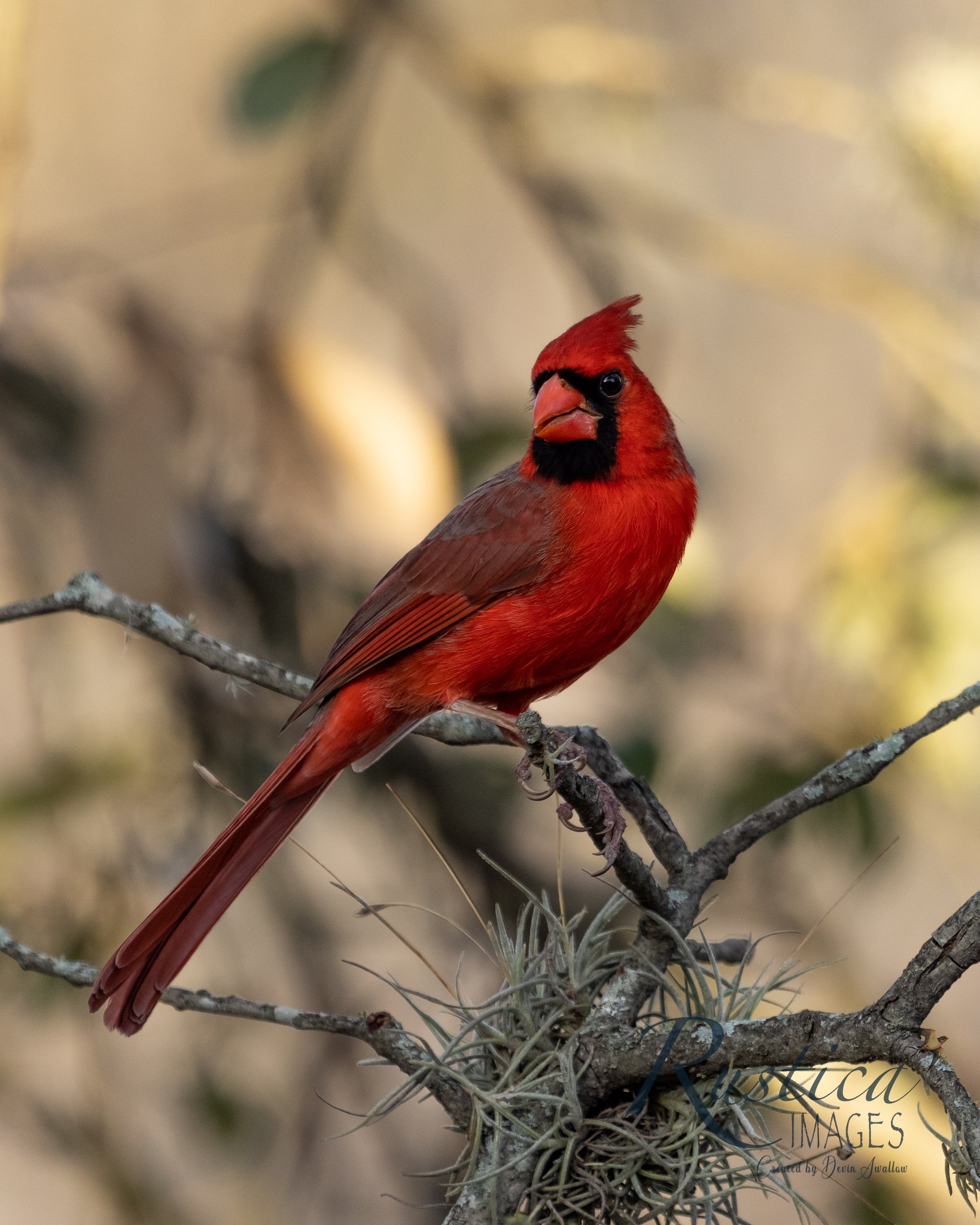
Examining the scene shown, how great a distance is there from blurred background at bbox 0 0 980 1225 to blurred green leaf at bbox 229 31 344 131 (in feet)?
0.04

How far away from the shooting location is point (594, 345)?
8.17 feet

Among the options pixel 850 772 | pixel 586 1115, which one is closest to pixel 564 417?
pixel 850 772

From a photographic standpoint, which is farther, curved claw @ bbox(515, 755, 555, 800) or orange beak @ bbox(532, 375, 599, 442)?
orange beak @ bbox(532, 375, 599, 442)

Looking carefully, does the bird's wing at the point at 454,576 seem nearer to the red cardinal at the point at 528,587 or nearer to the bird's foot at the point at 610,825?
the red cardinal at the point at 528,587

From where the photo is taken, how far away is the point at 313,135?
4176 millimetres

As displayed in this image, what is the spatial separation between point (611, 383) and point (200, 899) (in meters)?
1.17

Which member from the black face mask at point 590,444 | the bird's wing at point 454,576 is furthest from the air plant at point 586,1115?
the black face mask at point 590,444

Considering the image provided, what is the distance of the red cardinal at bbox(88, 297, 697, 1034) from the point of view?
2.32 metres

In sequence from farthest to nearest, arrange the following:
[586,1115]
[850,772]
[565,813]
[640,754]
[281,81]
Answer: [281,81], [640,754], [565,813], [850,772], [586,1115]

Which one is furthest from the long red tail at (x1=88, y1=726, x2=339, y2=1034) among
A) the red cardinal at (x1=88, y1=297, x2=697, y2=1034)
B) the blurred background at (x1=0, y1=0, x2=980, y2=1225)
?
the blurred background at (x1=0, y1=0, x2=980, y2=1225)

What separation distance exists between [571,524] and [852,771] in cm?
78

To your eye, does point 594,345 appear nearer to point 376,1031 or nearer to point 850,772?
point 850,772

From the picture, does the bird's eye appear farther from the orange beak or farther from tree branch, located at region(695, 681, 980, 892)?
tree branch, located at region(695, 681, 980, 892)

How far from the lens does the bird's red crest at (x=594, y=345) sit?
8.13ft
